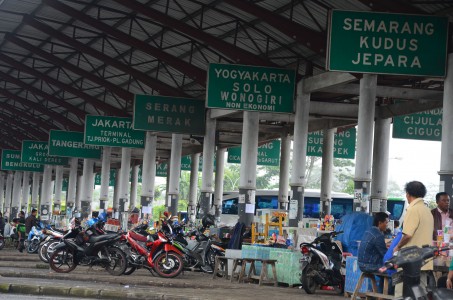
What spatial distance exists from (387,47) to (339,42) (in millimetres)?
980

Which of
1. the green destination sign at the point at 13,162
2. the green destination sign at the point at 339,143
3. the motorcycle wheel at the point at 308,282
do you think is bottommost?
the motorcycle wheel at the point at 308,282

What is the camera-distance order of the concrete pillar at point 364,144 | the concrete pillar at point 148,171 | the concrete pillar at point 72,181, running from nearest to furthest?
the concrete pillar at point 364,144
the concrete pillar at point 148,171
the concrete pillar at point 72,181

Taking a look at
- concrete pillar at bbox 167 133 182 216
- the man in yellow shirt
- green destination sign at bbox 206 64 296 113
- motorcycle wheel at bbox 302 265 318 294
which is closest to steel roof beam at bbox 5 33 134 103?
concrete pillar at bbox 167 133 182 216

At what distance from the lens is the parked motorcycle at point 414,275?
7.56m

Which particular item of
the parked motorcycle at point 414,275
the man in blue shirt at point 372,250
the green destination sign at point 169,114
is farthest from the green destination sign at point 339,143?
the parked motorcycle at point 414,275

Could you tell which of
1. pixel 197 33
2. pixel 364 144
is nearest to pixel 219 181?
pixel 197 33

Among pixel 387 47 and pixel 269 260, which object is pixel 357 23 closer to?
pixel 387 47

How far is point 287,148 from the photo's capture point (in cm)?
4681

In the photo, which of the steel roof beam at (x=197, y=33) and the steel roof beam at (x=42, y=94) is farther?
the steel roof beam at (x=42, y=94)

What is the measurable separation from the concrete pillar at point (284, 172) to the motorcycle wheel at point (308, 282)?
26.6 m

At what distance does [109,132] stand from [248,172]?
7.36 m

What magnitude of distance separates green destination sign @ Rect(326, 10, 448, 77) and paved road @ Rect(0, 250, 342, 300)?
474 centimetres

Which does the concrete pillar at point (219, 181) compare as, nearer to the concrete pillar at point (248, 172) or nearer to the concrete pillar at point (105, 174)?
the concrete pillar at point (105, 174)

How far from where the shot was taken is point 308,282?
1825cm
